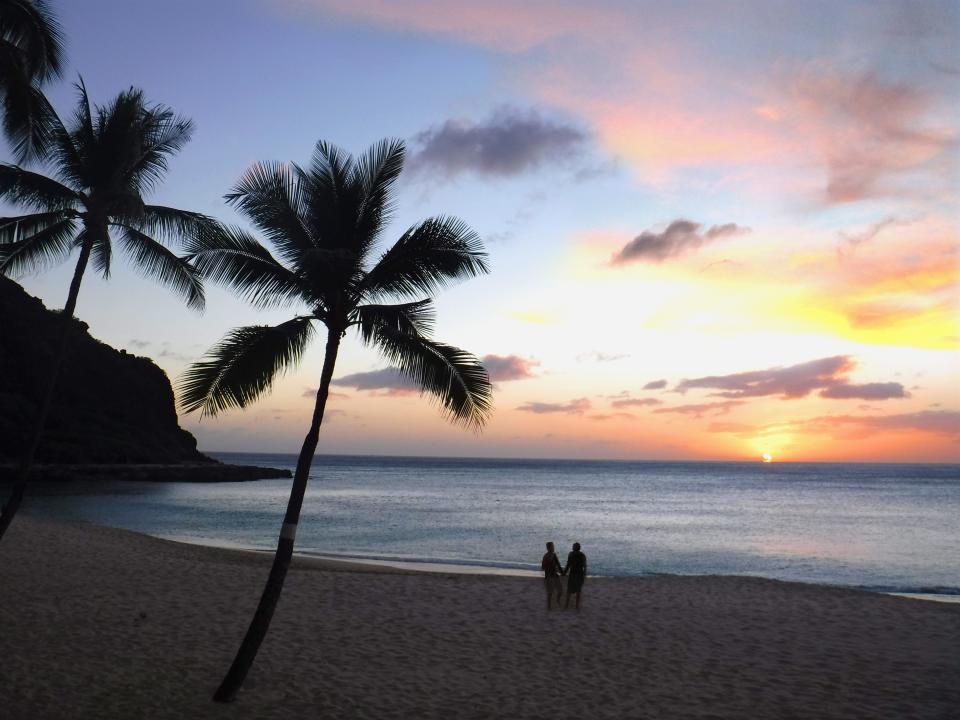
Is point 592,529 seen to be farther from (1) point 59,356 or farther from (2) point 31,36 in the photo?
(2) point 31,36

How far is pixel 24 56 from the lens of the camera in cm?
1086

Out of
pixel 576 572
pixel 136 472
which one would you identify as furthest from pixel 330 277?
pixel 136 472

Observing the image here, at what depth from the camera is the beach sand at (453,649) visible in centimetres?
1000

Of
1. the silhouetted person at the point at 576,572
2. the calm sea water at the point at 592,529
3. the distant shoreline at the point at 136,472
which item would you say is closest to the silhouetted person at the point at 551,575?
the silhouetted person at the point at 576,572

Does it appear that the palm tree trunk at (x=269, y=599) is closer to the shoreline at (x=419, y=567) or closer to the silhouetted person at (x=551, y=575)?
the silhouetted person at (x=551, y=575)

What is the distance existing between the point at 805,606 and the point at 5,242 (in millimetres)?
19590

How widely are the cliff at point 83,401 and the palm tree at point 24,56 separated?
72746mm

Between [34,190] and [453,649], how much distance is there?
1160cm

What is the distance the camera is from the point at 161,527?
42.8 m

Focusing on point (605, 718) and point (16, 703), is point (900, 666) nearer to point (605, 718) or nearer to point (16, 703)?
point (605, 718)

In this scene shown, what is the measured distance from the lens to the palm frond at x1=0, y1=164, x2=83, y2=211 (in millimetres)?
14193

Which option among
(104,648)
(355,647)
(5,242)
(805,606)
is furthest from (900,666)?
(5,242)

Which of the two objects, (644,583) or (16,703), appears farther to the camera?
(644,583)

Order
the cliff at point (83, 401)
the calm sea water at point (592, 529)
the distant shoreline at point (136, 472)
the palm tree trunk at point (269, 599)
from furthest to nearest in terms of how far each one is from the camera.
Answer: the cliff at point (83, 401) → the distant shoreline at point (136, 472) → the calm sea water at point (592, 529) → the palm tree trunk at point (269, 599)
